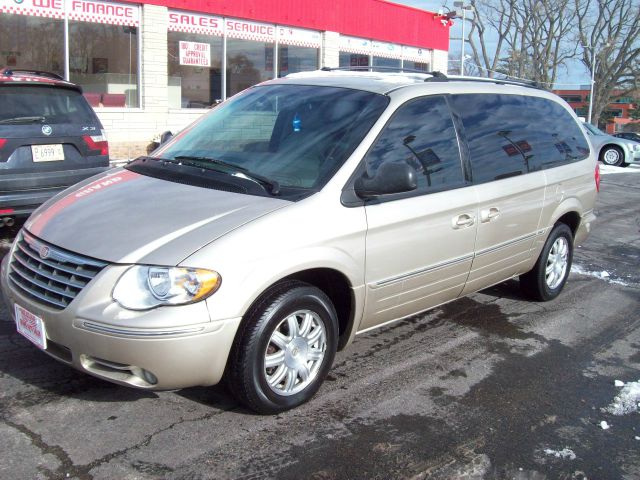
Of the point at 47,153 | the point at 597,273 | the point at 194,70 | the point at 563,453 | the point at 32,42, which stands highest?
the point at 32,42

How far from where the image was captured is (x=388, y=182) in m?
3.81

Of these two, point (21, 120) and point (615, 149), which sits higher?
point (21, 120)

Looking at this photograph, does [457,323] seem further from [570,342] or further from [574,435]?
[574,435]

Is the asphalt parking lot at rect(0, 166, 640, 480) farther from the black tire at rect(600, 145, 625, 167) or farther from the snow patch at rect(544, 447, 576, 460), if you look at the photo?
the black tire at rect(600, 145, 625, 167)

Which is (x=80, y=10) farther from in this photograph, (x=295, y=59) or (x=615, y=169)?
(x=615, y=169)

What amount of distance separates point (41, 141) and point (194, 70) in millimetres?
9692

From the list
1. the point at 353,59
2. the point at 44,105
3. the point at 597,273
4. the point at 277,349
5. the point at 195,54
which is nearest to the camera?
the point at 277,349

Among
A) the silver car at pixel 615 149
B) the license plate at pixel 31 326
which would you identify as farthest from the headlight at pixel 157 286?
the silver car at pixel 615 149

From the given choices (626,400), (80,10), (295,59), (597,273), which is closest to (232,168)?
(626,400)

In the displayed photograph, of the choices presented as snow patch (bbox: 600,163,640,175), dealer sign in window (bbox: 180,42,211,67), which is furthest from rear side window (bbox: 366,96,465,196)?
snow patch (bbox: 600,163,640,175)

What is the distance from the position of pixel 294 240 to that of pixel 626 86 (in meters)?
62.2

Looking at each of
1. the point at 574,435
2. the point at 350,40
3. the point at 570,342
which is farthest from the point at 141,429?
the point at 350,40

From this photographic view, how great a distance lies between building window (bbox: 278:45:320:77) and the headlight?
15.4 meters

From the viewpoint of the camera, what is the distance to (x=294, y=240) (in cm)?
349
